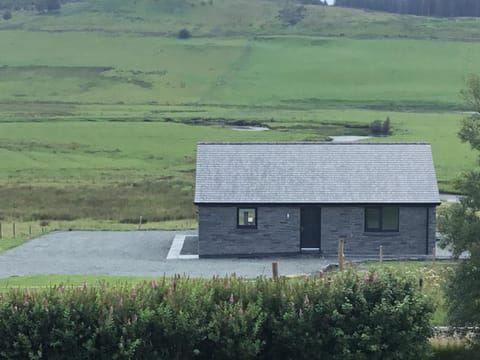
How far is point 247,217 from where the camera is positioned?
3756cm

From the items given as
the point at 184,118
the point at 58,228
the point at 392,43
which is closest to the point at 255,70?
the point at 392,43

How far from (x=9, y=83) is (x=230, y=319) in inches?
4807

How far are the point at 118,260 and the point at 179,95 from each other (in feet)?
290

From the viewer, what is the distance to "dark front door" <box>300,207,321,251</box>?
37438mm

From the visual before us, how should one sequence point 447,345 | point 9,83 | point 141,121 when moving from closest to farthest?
point 447,345, point 141,121, point 9,83

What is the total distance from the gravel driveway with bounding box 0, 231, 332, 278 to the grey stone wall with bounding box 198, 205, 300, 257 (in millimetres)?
859

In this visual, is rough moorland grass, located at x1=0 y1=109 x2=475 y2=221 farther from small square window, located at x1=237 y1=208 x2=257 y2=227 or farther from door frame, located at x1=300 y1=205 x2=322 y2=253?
small square window, located at x1=237 y1=208 x2=257 y2=227

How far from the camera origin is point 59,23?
193375mm

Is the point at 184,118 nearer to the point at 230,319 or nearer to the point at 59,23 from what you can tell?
the point at 230,319

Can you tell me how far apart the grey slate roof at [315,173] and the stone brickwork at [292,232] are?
55 cm

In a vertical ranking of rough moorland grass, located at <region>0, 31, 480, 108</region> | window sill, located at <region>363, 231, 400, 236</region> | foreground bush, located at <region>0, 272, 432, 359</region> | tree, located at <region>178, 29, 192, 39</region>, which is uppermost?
foreground bush, located at <region>0, 272, 432, 359</region>

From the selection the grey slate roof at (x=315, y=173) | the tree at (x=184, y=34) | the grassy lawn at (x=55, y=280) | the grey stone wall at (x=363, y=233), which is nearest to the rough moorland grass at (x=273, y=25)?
the tree at (x=184, y=34)

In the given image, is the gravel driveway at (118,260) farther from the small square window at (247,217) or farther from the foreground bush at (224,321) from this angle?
the foreground bush at (224,321)

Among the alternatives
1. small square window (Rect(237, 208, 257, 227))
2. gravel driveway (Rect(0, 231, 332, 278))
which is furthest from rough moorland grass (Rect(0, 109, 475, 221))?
small square window (Rect(237, 208, 257, 227))
